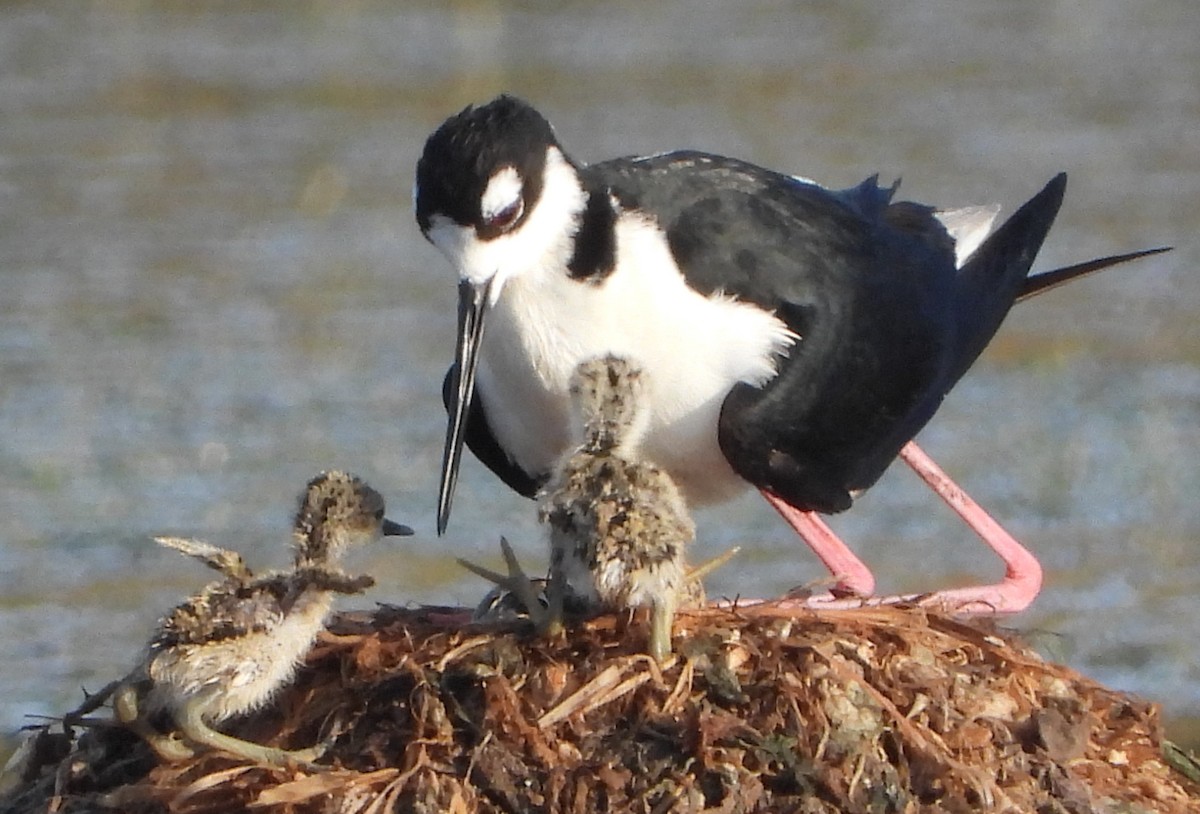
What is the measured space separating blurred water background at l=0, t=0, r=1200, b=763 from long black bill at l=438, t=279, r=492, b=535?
1.66 metres

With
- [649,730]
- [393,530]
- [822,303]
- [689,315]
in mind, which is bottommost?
[649,730]

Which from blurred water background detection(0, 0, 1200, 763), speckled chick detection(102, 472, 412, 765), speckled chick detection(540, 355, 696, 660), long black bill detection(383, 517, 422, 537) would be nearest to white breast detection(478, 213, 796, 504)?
speckled chick detection(540, 355, 696, 660)

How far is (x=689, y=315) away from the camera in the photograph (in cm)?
689

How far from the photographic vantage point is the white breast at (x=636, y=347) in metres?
6.77

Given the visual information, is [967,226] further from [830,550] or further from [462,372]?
[462,372]

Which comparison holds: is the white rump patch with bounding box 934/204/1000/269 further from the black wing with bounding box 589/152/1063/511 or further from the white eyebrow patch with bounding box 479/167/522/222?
the white eyebrow patch with bounding box 479/167/522/222

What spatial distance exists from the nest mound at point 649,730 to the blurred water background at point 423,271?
2.93ft

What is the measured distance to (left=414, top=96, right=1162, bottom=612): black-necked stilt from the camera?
266 inches

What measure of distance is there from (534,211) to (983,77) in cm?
1123

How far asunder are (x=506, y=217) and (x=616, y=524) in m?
1.15

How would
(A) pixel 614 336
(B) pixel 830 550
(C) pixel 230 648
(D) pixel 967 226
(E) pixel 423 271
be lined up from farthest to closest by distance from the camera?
(E) pixel 423 271
(D) pixel 967 226
(B) pixel 830 550
(A) pixel 614 336
(C) pixel 230 648

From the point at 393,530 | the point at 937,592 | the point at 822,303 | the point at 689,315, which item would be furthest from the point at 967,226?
the point at 393,530

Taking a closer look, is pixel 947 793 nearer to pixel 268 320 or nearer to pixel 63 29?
pixel 268 320

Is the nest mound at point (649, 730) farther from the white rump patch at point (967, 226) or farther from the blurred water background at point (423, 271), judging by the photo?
the white rump patch at point (967, 226)
